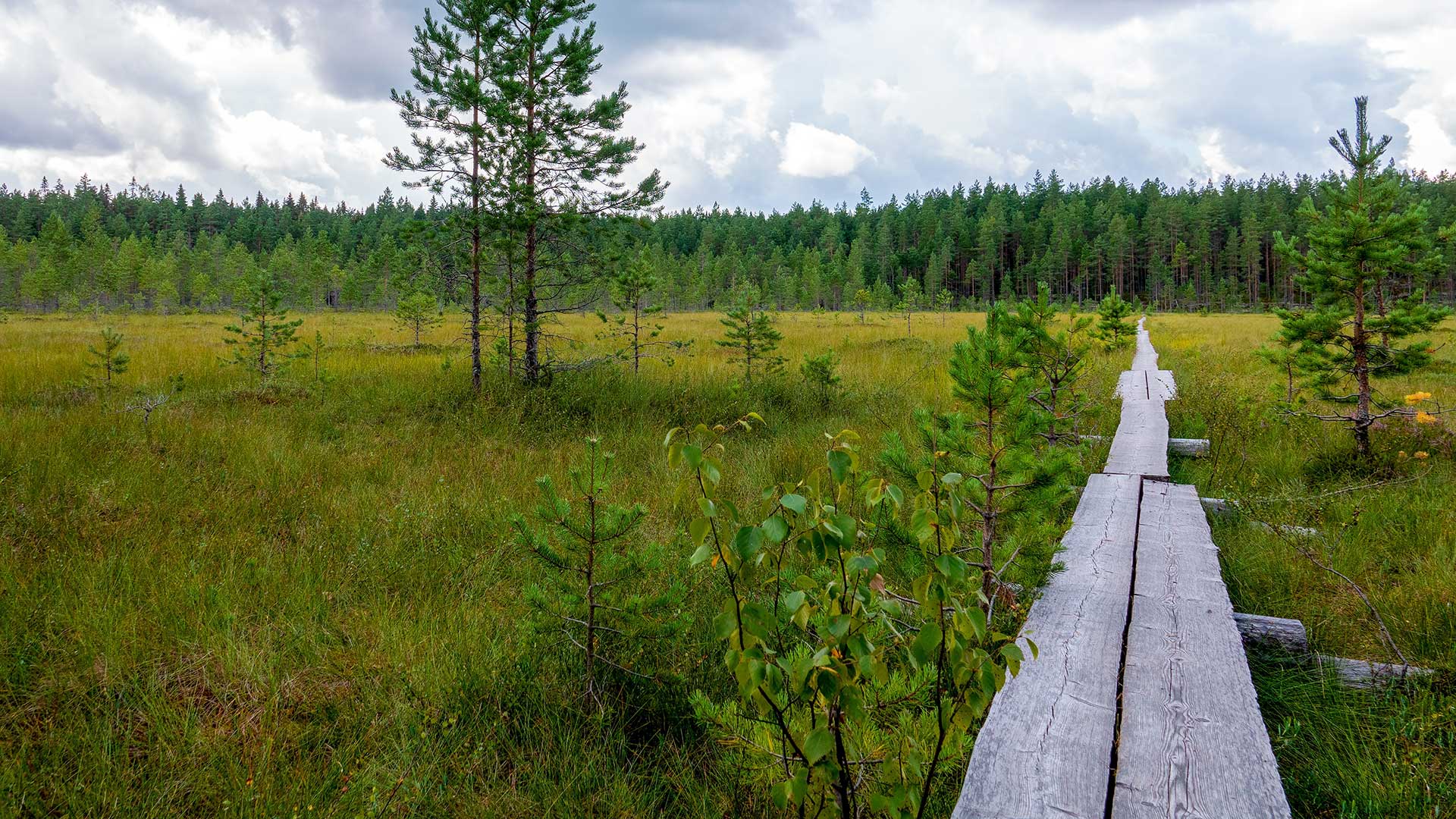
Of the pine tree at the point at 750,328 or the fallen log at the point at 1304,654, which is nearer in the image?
the fallen log at the point at 1304,654

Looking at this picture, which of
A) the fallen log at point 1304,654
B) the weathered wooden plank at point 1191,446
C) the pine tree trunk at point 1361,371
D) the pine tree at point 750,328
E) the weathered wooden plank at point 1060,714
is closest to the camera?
the weathered wooden plank at point 1060,714

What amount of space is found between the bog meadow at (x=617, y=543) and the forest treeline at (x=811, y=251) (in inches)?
1396

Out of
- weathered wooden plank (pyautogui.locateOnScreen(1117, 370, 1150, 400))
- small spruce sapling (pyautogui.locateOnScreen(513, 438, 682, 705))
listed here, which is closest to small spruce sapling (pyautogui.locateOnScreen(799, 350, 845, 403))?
weathered wooden plank (pyautogui.locateOnScreen(1117, 370, 1150, 400))

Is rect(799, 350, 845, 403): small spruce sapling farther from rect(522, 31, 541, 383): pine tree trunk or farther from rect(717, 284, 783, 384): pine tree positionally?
rect(522, 31, 541, 383): pine tree trunk

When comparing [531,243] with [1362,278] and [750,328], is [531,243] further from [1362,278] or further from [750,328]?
[1362,278]

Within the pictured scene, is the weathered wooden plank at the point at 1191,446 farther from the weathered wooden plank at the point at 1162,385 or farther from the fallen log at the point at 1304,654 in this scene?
the fallen log at the point at 1304,654

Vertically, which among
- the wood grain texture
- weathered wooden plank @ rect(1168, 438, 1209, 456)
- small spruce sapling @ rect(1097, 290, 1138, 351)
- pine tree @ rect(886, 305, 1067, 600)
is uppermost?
small spruce sapling @ rect(1097, 290, 1138, 351)

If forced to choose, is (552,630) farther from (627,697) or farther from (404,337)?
(404,337)

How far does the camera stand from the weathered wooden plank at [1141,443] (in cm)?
489

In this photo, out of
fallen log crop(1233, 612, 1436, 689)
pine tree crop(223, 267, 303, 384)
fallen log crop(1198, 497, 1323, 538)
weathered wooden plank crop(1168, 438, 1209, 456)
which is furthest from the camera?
pine tree crop(223, 267, 303, 384)

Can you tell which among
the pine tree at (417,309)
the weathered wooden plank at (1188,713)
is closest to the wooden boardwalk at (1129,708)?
the weathered wooden plank at (1188,713)

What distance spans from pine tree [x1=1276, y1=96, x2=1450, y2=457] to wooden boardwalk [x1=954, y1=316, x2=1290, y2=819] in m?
3.47

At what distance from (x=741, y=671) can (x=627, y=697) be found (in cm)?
162

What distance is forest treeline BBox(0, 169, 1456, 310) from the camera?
55938mm
